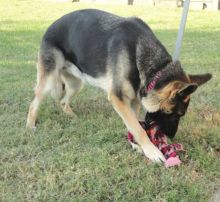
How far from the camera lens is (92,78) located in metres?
5.30

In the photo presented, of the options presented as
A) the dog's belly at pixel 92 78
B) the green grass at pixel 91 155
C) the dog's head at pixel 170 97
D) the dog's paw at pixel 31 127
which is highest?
the dog's head at pixel 170 97

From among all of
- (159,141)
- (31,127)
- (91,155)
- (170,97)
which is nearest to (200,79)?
(170,97)

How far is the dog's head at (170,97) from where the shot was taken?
13.9 feet

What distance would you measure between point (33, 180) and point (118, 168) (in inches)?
31.4

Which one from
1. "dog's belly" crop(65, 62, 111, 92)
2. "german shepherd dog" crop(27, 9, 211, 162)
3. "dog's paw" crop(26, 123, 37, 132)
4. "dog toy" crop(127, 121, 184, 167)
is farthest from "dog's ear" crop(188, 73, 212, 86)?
"dog's paw" crop(26, 123, 37, 132)

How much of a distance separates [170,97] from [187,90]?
0.88 feet

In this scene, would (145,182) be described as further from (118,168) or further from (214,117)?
(214,117)

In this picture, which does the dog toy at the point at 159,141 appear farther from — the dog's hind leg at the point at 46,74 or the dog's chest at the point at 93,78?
the dog's hind leg at the point at 46,74

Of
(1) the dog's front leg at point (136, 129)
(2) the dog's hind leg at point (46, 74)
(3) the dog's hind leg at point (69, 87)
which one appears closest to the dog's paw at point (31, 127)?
(2) the dog's hind leg at point (46, 74)

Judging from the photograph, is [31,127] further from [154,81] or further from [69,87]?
[154,81]

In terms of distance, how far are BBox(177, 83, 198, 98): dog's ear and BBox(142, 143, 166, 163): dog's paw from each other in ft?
2.12

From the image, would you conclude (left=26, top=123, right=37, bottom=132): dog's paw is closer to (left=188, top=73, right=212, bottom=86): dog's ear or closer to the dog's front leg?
the dog's front leg

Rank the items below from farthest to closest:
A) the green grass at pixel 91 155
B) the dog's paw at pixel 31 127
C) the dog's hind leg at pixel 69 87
A: the dog's hind leg at pixel 69 87
the dog's paw at pixel 31 127
the green grass at pixel 91 155

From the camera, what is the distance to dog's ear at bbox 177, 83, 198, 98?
12.9 ft
